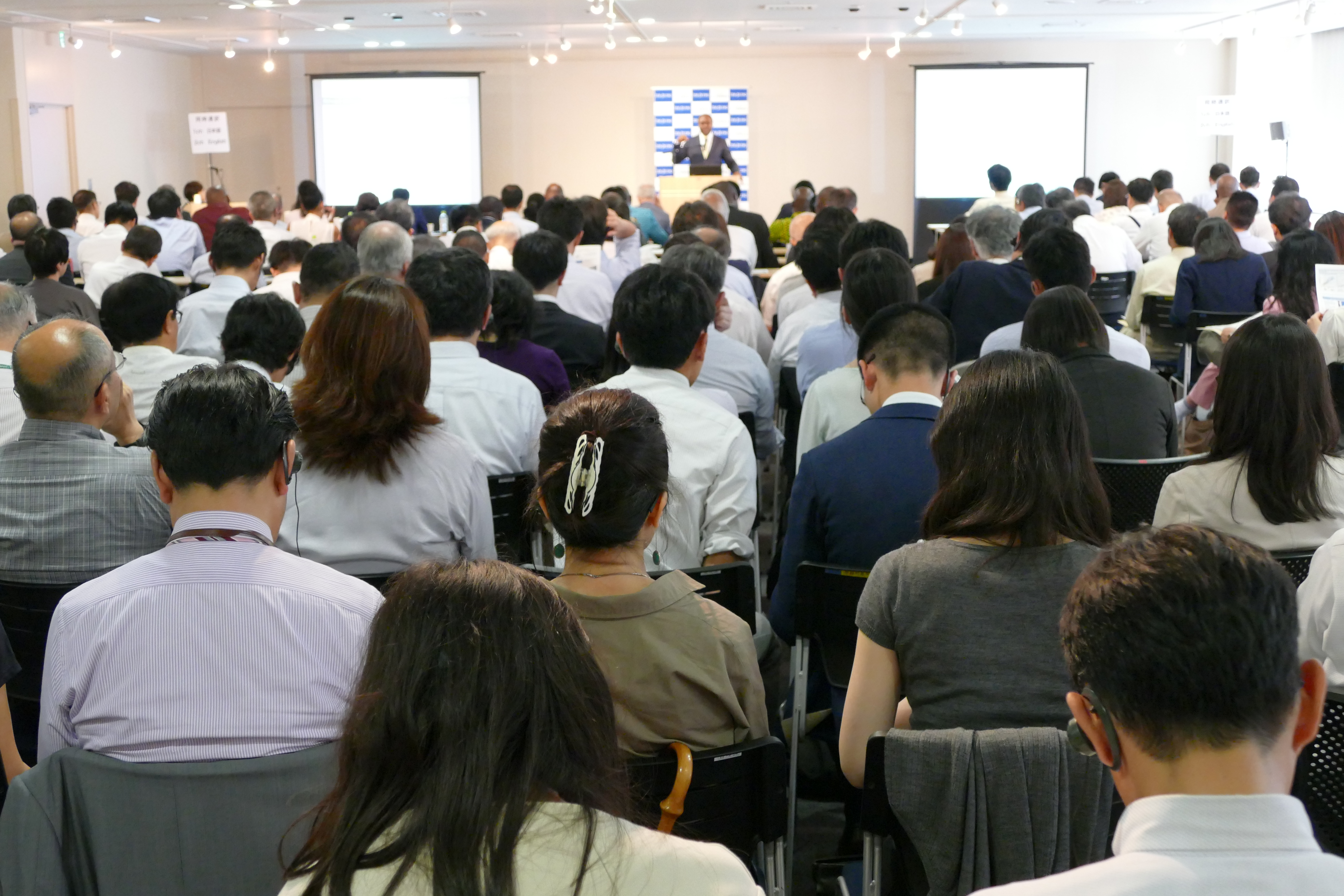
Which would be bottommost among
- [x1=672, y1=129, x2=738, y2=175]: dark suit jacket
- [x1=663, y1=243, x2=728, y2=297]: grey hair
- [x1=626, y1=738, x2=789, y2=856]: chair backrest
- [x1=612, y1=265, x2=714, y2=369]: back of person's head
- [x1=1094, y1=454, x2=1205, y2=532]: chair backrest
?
[x1=626, y1=738, x2=789, y2=856]: chair backrest

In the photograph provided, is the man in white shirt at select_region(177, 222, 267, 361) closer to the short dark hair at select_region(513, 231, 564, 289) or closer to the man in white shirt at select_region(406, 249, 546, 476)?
the short dark hair at select_region(513, 231, 564, 289)

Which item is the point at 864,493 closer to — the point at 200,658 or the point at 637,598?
the point at 637,598

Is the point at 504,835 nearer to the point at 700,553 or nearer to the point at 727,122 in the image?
the point at 700,553

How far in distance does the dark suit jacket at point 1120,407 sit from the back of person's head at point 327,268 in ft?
9.01

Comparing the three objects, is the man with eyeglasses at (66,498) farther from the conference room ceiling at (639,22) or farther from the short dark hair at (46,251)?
the conference room ceiling at (639,22)

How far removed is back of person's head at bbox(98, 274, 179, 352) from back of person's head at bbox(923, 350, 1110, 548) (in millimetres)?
2764

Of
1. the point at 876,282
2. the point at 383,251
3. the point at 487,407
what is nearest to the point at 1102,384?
the point at 876,282

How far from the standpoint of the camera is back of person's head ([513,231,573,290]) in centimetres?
506

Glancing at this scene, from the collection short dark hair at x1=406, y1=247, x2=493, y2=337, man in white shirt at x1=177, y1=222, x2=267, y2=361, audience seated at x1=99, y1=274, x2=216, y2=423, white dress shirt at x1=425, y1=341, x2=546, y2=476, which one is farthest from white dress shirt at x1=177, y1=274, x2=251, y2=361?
white dress shirt at x1=425, y1=341, x2=546, y2=476

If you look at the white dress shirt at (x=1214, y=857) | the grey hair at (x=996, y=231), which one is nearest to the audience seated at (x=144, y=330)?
the white dress shirt at (x=1214, y=857)

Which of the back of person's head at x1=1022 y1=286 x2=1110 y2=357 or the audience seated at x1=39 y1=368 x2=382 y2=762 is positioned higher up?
the back of person's head at x1=1022 y1=286 x2=1110 y2=357

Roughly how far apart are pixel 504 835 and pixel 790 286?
215 inches

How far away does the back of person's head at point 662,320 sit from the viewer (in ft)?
10.4

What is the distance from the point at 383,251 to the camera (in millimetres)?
5355
